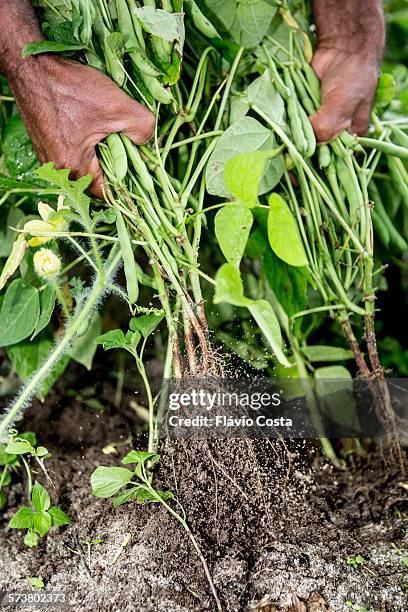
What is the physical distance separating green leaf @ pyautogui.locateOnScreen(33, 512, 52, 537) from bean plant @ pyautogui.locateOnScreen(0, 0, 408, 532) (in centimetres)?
→ 10

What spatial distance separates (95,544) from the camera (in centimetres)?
66

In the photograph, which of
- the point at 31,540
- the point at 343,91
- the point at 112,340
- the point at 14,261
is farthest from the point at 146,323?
the point at 343,91

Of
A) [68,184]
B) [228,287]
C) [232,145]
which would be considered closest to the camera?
[228,287]

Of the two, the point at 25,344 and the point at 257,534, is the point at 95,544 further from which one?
the point at 25,344

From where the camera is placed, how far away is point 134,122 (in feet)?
2.08

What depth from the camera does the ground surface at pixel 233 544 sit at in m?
0.59

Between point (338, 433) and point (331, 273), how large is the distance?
23 centimetres

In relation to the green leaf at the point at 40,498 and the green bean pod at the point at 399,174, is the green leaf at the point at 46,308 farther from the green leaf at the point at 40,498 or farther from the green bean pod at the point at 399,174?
the green bean pod at the point at 399,174

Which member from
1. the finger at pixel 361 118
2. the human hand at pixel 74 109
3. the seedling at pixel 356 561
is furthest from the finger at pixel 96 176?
the seedling at pixel 356 561

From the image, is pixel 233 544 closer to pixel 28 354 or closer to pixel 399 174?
pixel 28 354

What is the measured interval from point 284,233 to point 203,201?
0.24 meters

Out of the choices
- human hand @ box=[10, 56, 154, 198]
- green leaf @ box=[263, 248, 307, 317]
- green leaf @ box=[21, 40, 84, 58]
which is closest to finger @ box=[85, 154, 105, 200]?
human hand @ box=[10, 56, 154, 198]

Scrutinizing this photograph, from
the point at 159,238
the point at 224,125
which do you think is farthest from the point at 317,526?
the point at 224,125

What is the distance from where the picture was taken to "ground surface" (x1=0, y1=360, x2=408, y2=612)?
591mm
